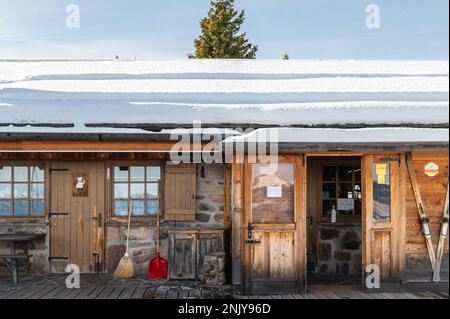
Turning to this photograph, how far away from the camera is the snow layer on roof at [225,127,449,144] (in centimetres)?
776

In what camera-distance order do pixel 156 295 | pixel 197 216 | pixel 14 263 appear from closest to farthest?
pixel 156 295 → pixel 14 263 → pixel 197 216

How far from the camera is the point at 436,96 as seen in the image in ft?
32.4

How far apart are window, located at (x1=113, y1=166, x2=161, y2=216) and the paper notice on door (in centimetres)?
250

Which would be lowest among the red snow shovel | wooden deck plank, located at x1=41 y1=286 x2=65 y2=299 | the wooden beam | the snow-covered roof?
wooden deck plank, located at x1=41 y1=286 x2=65 y2=299

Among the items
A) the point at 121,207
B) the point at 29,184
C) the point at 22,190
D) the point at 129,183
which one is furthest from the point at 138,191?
the point at 22,190

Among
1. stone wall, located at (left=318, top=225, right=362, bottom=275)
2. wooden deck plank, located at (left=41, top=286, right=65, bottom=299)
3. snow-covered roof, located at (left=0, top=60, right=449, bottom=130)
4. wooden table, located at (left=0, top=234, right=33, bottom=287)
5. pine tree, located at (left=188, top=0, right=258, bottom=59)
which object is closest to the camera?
wooden deck plank, located at (left=41, top=286, right=65, bottom=299)

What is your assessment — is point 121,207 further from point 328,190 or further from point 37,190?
point 328,190

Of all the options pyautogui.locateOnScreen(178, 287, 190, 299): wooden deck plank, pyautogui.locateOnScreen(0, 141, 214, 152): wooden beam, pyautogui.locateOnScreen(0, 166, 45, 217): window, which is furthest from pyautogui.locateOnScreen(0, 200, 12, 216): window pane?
pyautogui.locateOnScreen(178, 287, 190, 299): wooden deck plank

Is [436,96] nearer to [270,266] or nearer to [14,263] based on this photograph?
[270,266]

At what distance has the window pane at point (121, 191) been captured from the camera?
9.77 meters

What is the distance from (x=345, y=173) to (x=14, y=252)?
6.10 m

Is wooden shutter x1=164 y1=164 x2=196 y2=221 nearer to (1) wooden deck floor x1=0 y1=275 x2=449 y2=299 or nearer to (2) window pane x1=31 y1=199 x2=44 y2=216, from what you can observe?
(1) wooden deck floor x1=0 y1=275 x2=449 y2=299
